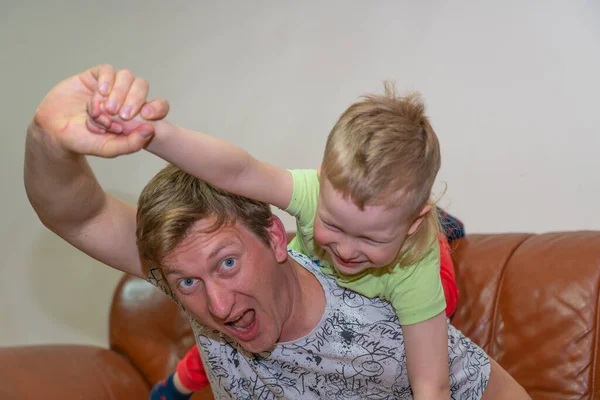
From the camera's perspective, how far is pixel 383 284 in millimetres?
1464

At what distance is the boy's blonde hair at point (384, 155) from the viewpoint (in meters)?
1.23

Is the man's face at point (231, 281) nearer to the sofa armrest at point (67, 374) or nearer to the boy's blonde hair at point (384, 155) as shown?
the boy's blonde hair at point (384, 155)

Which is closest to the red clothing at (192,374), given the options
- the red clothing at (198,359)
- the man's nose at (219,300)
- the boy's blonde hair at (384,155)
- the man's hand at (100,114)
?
the red clothing at (198,359)

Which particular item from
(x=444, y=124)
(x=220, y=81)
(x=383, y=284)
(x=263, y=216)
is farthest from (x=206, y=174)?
(x=220, y=81)

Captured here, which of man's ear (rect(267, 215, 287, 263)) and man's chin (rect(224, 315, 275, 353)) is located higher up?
man's ear (rect(267, 215, 287, 263))

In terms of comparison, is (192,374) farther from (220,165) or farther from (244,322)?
(220,165)

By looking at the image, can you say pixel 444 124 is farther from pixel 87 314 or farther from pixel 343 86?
pixel 87 314

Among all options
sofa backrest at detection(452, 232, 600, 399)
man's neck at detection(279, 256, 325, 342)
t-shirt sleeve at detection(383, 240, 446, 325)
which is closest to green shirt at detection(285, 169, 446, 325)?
t-shirt sleeve at detection(383, 240, 446, 325)

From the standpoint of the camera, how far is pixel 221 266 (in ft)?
4.51

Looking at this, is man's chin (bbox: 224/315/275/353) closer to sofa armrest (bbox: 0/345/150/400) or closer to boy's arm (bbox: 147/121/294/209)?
boy's arm (bbox: 147/121/294/209)

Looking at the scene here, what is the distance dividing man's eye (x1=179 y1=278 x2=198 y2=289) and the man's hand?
372 mm

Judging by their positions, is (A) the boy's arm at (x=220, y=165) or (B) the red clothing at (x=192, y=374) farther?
(B) the red clothing at (x=192, y=374)

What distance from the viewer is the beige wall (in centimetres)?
230

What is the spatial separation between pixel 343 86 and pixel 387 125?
1.37m
